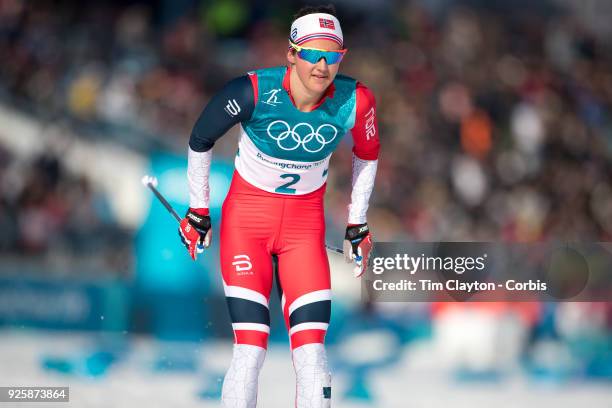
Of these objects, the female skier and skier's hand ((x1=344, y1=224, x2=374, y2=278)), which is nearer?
the female skier

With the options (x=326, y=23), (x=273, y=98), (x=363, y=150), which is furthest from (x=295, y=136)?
(x=326, y=23)

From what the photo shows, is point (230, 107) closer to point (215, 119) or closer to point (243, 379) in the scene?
point (215, 119)

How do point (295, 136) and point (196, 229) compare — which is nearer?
point (295, 136)

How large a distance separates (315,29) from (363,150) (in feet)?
2.66

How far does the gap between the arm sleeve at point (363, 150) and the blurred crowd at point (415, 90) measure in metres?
5.82

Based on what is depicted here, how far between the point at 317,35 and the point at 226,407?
2070mm

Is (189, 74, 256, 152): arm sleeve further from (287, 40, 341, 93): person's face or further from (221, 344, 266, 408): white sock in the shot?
(221, 344, 266, 408): white sock

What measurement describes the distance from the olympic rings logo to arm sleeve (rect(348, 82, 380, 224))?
22 cm

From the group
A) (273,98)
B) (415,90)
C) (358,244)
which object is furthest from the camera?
(415,90)

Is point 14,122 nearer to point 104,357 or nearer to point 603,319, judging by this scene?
point 104,357

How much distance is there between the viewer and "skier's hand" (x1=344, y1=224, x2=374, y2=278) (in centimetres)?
617

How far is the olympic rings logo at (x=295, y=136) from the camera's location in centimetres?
570

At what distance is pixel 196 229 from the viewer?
5941 mm

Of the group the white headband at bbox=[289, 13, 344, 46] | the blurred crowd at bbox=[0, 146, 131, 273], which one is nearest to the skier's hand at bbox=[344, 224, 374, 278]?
the white headband at bbox=[289, 13, 344, 46]
